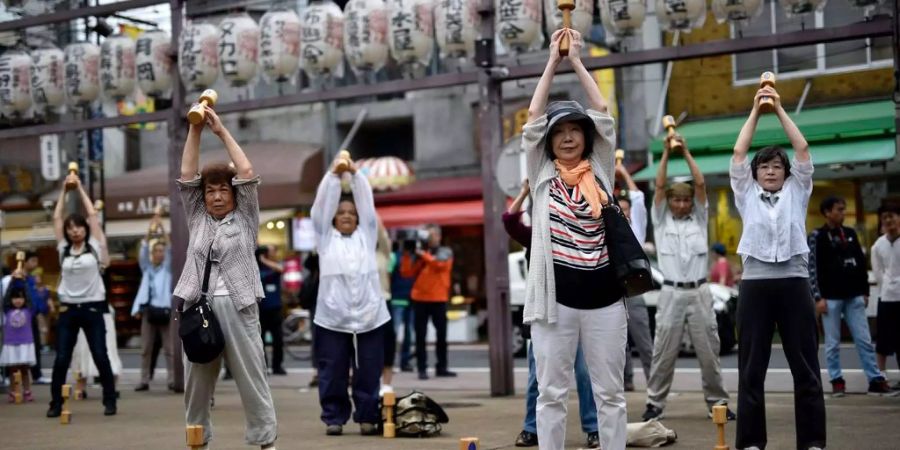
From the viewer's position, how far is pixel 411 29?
13.2 metres

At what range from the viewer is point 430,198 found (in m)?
26.6

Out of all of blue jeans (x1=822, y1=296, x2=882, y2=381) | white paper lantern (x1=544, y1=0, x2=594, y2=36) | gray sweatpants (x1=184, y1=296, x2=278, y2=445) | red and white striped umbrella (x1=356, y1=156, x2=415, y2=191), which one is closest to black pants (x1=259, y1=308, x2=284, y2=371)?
white paper lantern (x1=544, y1=0, x2=594, y2=36)

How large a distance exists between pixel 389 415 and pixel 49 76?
26.5ft

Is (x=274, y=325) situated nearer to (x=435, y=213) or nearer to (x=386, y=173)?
(x=435, y=213)

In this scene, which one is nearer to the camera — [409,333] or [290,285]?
[409,333]

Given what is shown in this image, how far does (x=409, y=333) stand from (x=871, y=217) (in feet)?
27.6

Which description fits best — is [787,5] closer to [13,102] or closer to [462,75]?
[462,75]

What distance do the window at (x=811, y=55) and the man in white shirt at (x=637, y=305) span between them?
1079 cm

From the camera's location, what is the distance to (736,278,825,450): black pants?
7258 mm

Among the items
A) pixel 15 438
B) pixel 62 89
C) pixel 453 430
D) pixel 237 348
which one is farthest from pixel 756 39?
pixel 62 89

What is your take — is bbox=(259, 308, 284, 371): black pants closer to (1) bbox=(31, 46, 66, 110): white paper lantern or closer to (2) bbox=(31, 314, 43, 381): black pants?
(2) bbox=(31, 314, 43, 381): black pants

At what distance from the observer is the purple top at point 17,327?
1445cm

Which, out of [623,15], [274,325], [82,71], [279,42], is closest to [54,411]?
[279,42]

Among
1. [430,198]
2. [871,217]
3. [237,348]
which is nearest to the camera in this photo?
[237,348]
